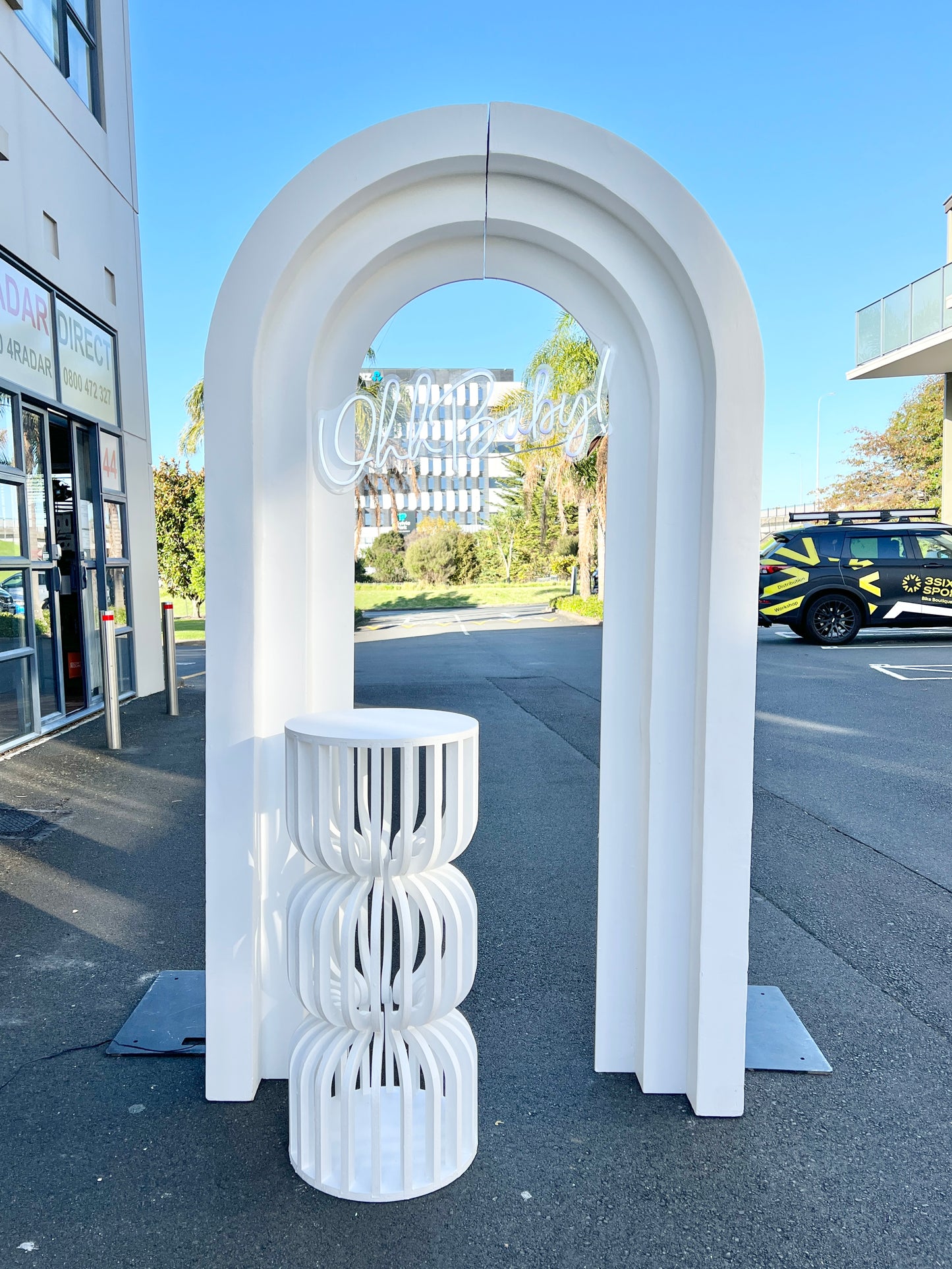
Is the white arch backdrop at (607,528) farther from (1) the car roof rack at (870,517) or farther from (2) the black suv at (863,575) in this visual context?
(1) the car roof rack at (870,517)

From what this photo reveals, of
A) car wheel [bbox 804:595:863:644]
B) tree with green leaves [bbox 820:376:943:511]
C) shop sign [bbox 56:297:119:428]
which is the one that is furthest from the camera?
tree with green leaves [bbox 820:376:943:511]

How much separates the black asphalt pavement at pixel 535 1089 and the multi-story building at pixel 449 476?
1825 mm

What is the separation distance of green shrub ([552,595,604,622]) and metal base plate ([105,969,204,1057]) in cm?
1287

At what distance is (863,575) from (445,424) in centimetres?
1304

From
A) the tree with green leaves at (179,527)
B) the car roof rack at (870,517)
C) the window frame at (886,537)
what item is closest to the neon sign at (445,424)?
the window frame at (886,537)

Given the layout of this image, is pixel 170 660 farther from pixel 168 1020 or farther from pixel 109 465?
pixel 168 1020

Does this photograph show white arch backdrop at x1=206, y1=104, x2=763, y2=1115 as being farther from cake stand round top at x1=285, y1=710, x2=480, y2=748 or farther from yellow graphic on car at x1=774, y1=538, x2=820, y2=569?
yellow graphic on car at x1=774, y1=538, x2=820, y2=569

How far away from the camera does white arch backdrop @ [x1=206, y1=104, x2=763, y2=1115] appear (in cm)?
253

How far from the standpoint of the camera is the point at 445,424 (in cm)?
286

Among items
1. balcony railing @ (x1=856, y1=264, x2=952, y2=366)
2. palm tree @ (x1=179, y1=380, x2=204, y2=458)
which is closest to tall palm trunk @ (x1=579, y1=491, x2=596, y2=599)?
balcony railing @ (x1=856, y1=264, x2=952, y2=366)

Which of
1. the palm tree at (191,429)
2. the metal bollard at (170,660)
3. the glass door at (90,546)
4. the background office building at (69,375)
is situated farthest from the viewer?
the palm tree at (191,429)

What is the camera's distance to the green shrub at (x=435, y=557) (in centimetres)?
337

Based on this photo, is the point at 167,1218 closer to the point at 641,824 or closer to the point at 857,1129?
the point at 641,824

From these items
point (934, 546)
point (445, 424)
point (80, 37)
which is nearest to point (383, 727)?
point (445, 424)
